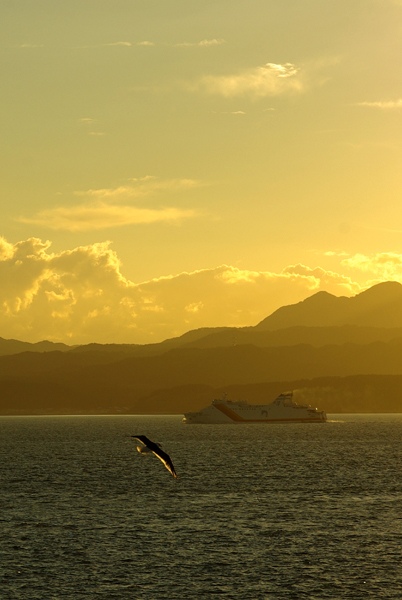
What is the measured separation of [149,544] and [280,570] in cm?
1314

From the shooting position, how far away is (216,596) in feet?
153

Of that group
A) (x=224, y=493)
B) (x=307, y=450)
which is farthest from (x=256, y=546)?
(x=307, y=450)

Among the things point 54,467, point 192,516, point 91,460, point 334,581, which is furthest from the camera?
point 91,460

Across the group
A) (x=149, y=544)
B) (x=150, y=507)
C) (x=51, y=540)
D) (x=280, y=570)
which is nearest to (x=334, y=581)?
(x=280, y=570)

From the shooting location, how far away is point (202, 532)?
66375mm

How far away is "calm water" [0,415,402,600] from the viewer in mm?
49406

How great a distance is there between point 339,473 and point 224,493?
32840mm

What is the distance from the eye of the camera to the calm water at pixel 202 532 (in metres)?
49.4

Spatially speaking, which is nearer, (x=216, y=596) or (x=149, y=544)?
(x=216, y=596)

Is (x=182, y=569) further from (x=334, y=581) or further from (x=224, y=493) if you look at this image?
(x=224, y=493)

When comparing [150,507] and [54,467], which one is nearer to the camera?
[150,507]

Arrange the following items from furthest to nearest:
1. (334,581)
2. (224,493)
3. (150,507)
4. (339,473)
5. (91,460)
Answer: (91,460), (339,473), (224,493), (150,507), (334,581)

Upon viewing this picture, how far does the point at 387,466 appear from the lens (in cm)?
13112

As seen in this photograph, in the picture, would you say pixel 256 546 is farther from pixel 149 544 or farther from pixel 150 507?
pixel 150 507
